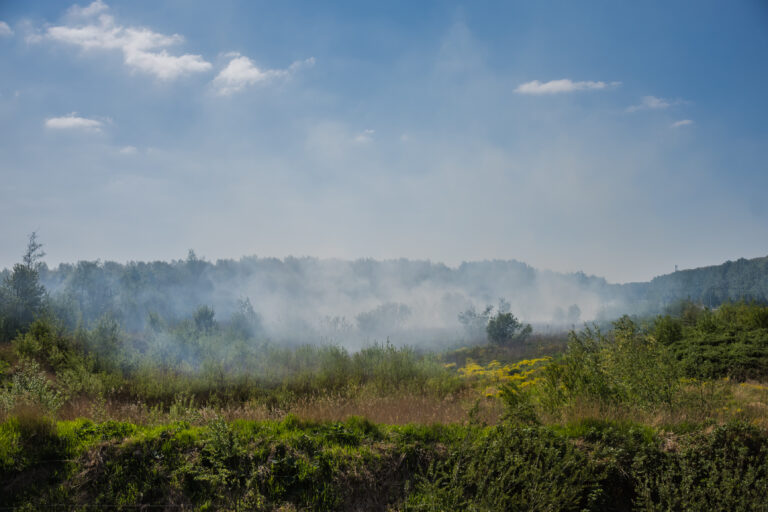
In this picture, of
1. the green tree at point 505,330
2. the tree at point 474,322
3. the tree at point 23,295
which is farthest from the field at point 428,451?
the tree at point 474,322

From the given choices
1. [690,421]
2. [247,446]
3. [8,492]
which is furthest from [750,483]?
[8,492]

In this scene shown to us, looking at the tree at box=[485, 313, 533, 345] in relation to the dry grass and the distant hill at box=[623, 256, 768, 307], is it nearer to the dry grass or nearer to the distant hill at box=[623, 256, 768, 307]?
the dry grass

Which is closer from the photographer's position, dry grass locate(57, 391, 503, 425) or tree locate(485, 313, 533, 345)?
dry grass locate(57, 391, 503, 425)

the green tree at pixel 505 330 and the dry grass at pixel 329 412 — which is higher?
the dry grass at pixel 329 412

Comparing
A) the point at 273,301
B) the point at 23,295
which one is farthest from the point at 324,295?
the point at 23,295

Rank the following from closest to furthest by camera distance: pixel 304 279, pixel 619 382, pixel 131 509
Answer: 1. pixel 131 509
2. pixel 619 382
3. pixel 304 279

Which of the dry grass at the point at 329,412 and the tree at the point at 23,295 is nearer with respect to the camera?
the dry grass at the point at 329,412

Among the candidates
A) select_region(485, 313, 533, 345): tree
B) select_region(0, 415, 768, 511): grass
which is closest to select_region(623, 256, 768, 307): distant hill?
select_region(485, 313, 533, 345): tree

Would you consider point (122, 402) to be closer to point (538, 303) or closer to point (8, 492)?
point (8, 492)

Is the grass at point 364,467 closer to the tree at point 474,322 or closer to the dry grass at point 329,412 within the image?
the dry grass at point 329,412

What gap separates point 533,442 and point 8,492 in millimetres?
5110

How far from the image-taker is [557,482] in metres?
4.55

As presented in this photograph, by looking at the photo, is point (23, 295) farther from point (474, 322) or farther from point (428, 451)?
point (474, 322)

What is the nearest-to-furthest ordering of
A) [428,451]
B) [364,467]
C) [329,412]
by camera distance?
[364,467]
[428,451]
[329,412]
